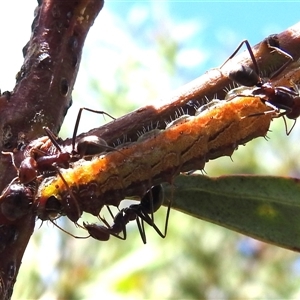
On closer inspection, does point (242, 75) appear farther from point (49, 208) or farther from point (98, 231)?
point (98, 231)

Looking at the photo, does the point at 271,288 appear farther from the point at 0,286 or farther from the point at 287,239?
the point at 0,286

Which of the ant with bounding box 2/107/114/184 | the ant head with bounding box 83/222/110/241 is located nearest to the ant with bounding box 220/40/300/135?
the ant with bounding box 2/107/114/184

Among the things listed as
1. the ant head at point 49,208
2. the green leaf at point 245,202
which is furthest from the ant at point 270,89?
the ant head at point 49,208

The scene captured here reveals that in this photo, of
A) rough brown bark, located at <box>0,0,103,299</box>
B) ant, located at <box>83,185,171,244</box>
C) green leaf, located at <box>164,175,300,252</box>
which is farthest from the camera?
ant, located at <box>83,185,171,244</box>

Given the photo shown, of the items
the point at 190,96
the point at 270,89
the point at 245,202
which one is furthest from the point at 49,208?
the point at 270,89

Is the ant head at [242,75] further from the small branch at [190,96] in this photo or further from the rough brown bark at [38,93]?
the rough brown bark at [38,93]

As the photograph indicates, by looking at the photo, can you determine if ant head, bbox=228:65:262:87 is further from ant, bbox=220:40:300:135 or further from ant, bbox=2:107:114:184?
ant, bbox=2:107:114:184
